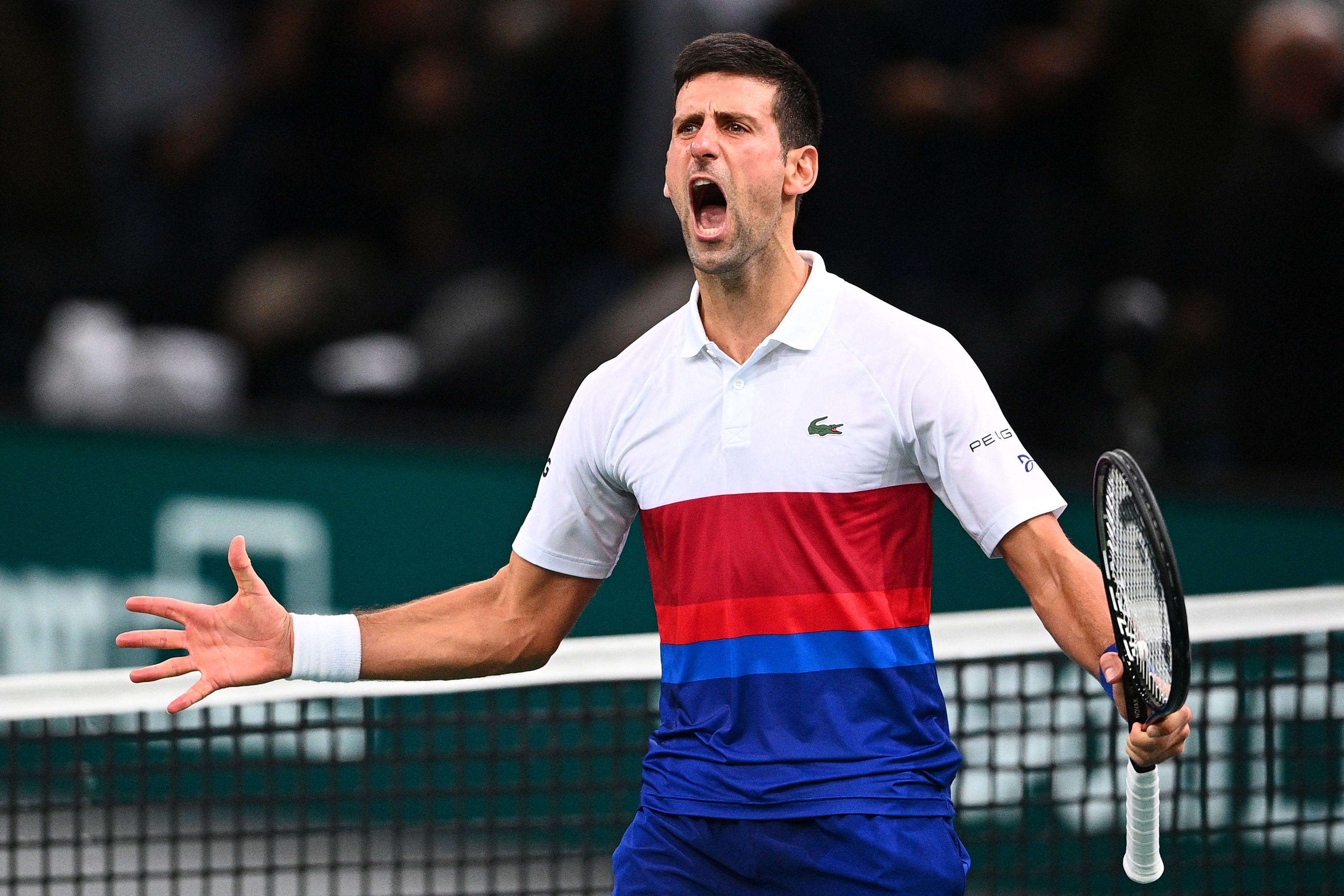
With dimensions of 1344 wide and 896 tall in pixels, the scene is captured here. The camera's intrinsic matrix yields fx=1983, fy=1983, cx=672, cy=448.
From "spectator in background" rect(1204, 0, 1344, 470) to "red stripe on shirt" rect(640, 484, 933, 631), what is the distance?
9.62ft

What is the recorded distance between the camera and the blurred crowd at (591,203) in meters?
5.80

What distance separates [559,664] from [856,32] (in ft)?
10.3

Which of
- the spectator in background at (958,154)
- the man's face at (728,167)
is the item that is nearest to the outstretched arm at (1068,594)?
the man's face at (728,167)

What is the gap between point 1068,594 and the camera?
292 cm

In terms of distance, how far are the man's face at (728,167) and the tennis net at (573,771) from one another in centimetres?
138

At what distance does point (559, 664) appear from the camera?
14.1ft

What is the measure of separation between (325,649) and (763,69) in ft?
3.91

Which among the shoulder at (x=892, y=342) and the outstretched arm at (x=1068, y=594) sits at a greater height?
the shoulder at (x=892, y=342)

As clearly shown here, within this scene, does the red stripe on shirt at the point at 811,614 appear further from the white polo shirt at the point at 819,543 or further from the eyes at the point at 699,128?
the eyes at the point at 699,128

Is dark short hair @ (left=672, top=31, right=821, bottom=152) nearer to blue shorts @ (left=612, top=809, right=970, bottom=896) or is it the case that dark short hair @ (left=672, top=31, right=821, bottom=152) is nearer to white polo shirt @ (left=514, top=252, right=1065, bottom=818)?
white polo shirt @ (left=514, top=252, right=1065, bottom=818)

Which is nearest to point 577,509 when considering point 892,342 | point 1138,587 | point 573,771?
point 892,342

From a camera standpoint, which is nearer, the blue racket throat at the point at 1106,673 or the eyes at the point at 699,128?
the blue racket throat at the point at 1106,673

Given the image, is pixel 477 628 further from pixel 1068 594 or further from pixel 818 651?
pixel 1068 594

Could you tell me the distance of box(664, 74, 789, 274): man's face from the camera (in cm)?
307
